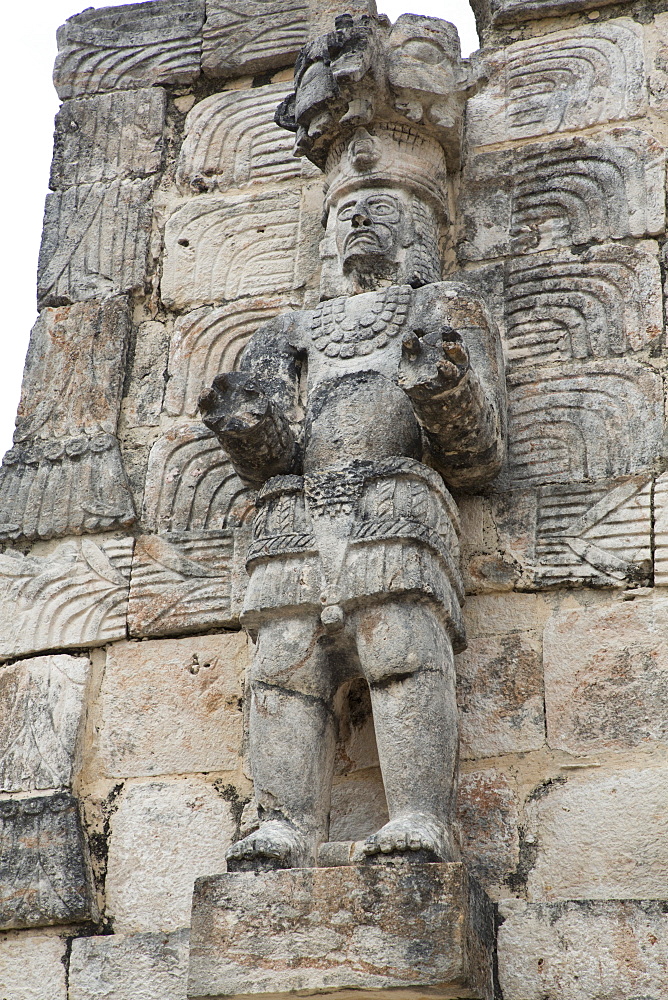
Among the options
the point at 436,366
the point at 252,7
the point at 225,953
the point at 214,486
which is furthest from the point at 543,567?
the point at 252,7

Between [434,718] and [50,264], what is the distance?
294 cm

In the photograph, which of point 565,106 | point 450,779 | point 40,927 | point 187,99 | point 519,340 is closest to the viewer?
point 450,779

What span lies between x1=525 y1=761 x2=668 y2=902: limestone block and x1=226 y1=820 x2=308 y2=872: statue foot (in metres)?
0.84

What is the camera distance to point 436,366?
14.6ft

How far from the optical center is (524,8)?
6086 millimetres

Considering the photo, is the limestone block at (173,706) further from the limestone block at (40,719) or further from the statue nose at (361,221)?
the statue nose at (361,221)

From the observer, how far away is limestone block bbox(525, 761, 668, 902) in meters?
4.36

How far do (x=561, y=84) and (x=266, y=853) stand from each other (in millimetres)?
3522

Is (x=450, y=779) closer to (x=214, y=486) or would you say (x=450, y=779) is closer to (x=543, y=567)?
(x=543, y=567)

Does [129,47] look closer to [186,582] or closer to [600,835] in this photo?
[186,582]

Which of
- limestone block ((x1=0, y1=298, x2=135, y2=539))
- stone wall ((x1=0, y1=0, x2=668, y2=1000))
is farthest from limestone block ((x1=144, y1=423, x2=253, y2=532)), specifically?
limestone block ((x1=0, y1=298, x2=135, y2=539))

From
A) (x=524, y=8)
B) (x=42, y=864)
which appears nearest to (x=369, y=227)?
(x=524, y=8)

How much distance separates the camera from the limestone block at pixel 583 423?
5023 millimetres

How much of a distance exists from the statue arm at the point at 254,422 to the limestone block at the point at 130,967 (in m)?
1.55
